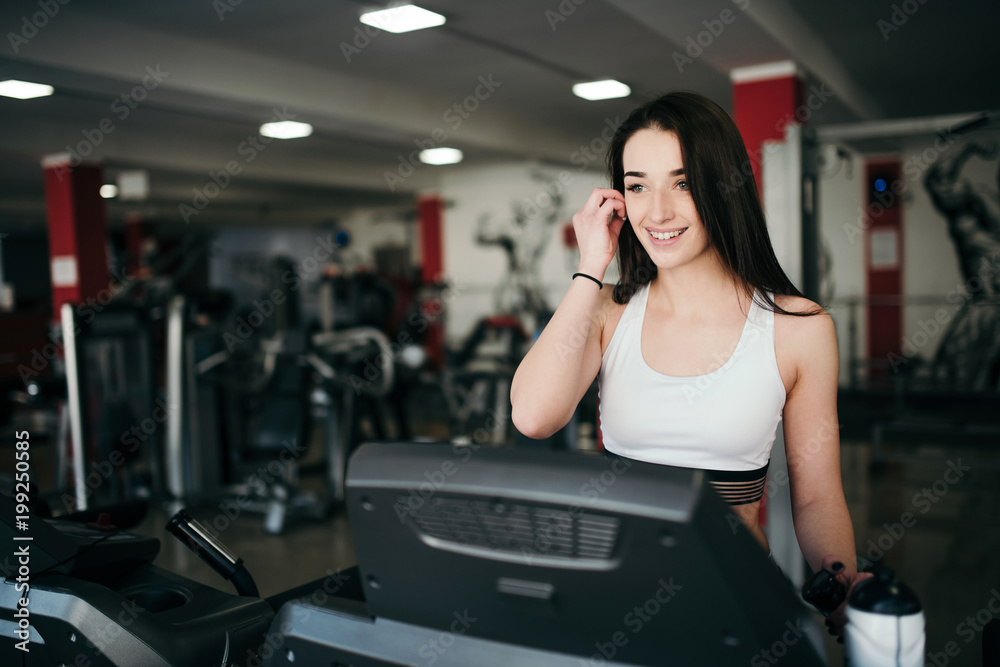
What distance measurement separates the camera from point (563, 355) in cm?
97

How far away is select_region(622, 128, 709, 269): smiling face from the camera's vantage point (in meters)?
1.00

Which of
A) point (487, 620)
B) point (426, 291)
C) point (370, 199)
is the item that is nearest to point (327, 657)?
point (487, 620)

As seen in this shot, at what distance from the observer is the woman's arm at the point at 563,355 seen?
98cm

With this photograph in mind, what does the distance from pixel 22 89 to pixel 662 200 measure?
450 centimetres

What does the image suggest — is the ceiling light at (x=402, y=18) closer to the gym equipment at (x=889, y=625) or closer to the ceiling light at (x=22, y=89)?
the ceiling light at (x=22, y=89)

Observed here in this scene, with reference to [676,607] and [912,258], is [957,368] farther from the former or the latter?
[676,607]

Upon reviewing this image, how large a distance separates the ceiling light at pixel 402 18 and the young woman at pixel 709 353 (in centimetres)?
278

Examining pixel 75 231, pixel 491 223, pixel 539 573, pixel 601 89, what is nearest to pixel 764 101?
pixel 601 89

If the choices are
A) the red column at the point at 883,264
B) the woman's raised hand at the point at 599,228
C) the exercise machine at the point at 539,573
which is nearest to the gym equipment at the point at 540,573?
the exercise machine at the point at 539,573

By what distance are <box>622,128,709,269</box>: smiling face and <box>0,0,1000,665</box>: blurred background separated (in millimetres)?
1832

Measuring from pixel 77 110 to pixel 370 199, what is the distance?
22.9ft

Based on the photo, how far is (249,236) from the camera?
15.7m

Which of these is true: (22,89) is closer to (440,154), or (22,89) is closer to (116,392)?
(116,392)

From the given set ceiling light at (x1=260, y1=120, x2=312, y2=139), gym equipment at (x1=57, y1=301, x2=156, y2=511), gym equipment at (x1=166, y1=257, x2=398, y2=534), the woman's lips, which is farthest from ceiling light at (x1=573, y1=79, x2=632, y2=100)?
the woman's lips
